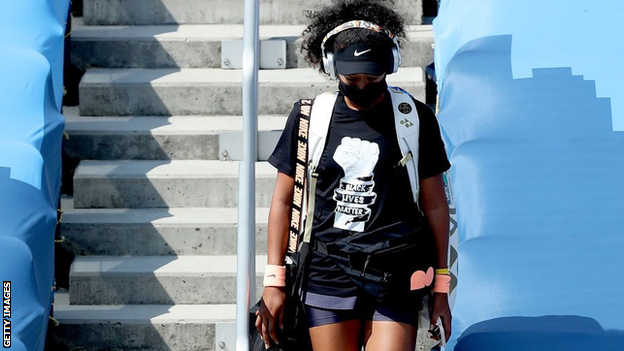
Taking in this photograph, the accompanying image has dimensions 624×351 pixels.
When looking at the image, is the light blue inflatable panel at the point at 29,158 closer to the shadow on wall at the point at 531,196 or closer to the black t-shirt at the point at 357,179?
the black t-shirt at the point at 357,179

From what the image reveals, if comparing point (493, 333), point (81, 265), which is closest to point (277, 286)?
point (493, 333)

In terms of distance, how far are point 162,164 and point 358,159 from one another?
2.27 meters

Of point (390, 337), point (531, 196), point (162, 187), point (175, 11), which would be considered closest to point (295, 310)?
point (390, 337)

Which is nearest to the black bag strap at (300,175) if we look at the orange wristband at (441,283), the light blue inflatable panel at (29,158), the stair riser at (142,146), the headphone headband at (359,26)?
the headphone headband at (359,26)

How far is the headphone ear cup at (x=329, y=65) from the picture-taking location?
3.36m

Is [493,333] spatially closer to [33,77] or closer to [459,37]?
[459,37]

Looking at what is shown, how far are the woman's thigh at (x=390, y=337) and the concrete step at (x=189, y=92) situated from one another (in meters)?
2.37

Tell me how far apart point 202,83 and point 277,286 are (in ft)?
7.71

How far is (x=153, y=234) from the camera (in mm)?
5035

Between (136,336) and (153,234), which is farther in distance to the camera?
(153,234)

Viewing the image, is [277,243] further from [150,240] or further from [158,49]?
[158,49]

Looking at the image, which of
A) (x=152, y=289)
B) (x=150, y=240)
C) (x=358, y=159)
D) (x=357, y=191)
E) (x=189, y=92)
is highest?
(x=358, y=159)

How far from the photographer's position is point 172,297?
16.1 ft

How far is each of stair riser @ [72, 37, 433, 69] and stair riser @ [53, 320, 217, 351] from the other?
168cm
